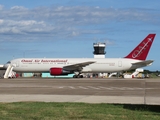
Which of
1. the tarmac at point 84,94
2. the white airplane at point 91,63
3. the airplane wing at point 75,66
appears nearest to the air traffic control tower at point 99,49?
the white airplane at point 91,63

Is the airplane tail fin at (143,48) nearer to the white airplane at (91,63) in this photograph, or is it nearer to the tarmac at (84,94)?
the white airplane at (91,63)

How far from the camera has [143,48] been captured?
177ft

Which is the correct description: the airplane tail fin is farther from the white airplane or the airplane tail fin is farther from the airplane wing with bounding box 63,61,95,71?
the airplane wing with bounding box 63,61,95,71

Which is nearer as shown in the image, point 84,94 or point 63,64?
point 84,94

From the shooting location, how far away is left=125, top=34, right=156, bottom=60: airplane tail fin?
54125 millimetres

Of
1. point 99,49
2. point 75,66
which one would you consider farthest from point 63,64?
point 99,49

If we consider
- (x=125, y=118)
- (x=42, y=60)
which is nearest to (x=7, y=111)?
(x=125, y=118)

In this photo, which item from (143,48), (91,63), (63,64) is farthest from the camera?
(63,64)

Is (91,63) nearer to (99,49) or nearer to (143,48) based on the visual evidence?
(143,48)

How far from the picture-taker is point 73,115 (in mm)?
8953

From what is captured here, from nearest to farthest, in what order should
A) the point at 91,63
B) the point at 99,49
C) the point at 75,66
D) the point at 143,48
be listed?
1. the point at 75,66
2. the point at 143,48
3. the point at 91,63
4. the point at 99,49

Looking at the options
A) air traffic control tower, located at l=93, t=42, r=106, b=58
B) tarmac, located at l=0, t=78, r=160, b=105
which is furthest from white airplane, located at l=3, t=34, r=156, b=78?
air traffic control tower, located at l=93, t=42, r=106, b=58

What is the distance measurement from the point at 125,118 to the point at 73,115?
153 centimetres

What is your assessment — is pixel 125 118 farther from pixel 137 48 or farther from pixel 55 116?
pixel 137 48
